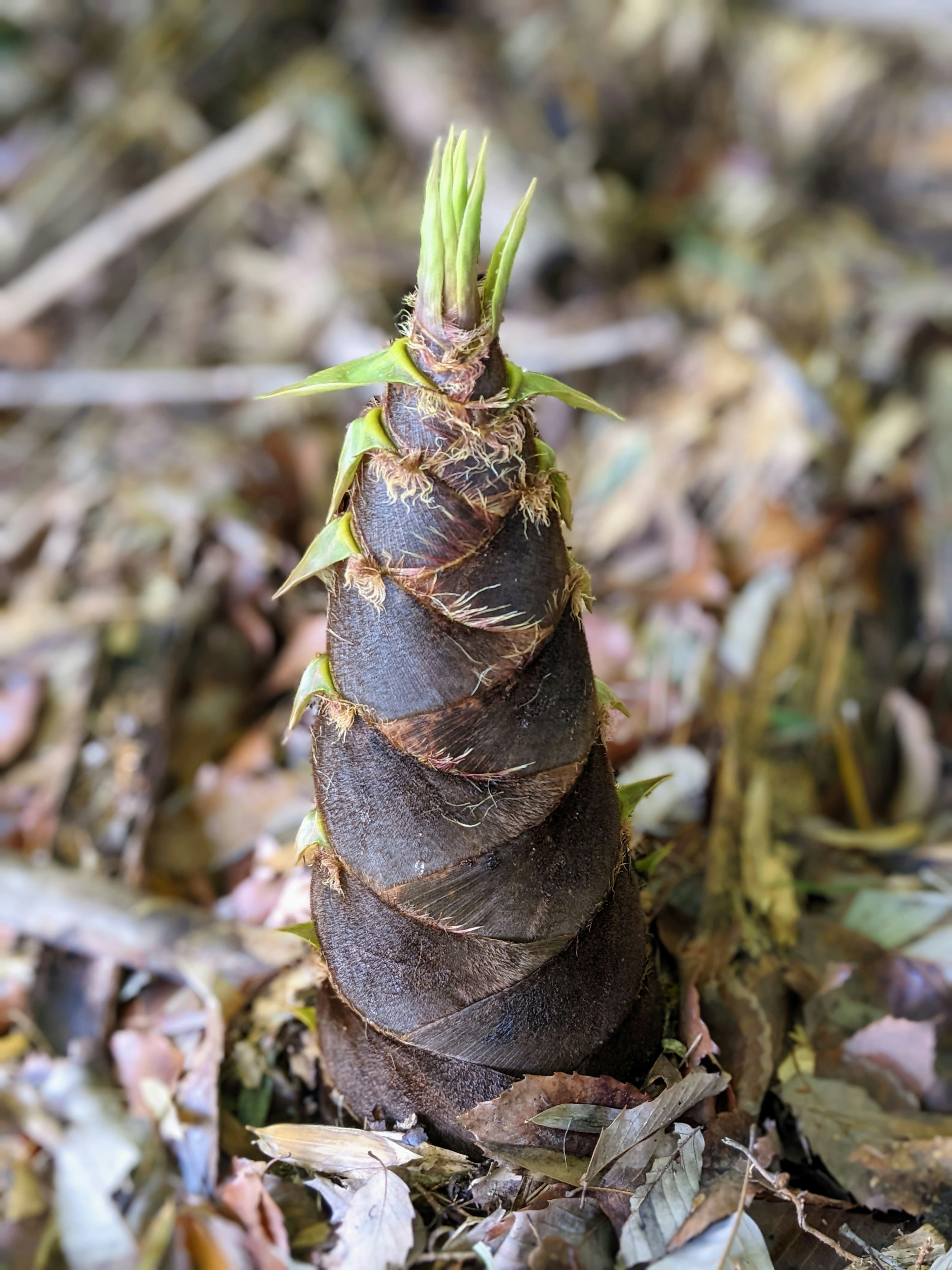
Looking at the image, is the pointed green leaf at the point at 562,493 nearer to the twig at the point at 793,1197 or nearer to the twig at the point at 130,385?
the twig at the point at 793,1197

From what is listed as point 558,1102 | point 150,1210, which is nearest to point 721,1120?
point 558,1102

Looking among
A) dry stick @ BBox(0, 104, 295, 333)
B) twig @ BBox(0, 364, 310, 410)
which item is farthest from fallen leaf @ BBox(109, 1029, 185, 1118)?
dry stick @ BBox(0, 104, 295, 333)

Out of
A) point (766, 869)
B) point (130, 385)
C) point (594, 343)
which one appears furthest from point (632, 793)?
point (130, 385)

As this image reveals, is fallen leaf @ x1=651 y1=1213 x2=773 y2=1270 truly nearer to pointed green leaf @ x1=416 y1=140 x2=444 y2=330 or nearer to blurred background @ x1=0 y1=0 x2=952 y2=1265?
blurred background @ x1=0 y1=0 x2=952 y2=1265

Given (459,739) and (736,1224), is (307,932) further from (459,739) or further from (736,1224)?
(736,1224)

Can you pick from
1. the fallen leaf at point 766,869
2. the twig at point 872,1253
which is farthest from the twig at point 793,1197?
the fallen leaf at point 766,869
